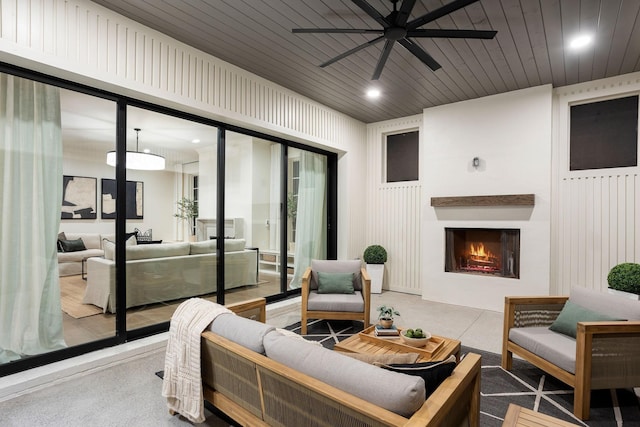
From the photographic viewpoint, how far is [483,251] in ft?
16.7

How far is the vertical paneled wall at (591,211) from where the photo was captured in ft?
13.2

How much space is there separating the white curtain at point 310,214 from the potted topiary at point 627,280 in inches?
154

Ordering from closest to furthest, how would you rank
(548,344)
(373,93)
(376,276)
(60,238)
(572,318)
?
(548,344) < (572,318) < (60,238) < (373,93) < (376,276)

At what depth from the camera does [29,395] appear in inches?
95.3

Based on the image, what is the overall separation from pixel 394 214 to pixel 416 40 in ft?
10.4

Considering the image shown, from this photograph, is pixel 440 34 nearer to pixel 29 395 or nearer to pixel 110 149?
pixel 110 149

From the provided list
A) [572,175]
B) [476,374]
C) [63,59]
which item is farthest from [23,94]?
[572,175]

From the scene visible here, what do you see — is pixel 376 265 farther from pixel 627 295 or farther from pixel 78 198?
pixel 78 198

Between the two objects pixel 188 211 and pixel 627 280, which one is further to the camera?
pixel 188 211

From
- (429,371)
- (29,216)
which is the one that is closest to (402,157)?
(429,371)

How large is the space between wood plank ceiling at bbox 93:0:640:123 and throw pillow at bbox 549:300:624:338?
8.12 ft

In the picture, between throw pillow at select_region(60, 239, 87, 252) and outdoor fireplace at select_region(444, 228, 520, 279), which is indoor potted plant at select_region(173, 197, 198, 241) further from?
outdoor fireplace at select_region(444, 228, 520, 279)

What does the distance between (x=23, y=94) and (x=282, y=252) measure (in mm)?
3404

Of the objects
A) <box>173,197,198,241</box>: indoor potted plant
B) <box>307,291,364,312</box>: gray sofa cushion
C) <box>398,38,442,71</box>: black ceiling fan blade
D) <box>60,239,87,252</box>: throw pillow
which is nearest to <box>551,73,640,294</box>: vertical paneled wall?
<box>398,38,442,71</box>: black ceiling fan blade
